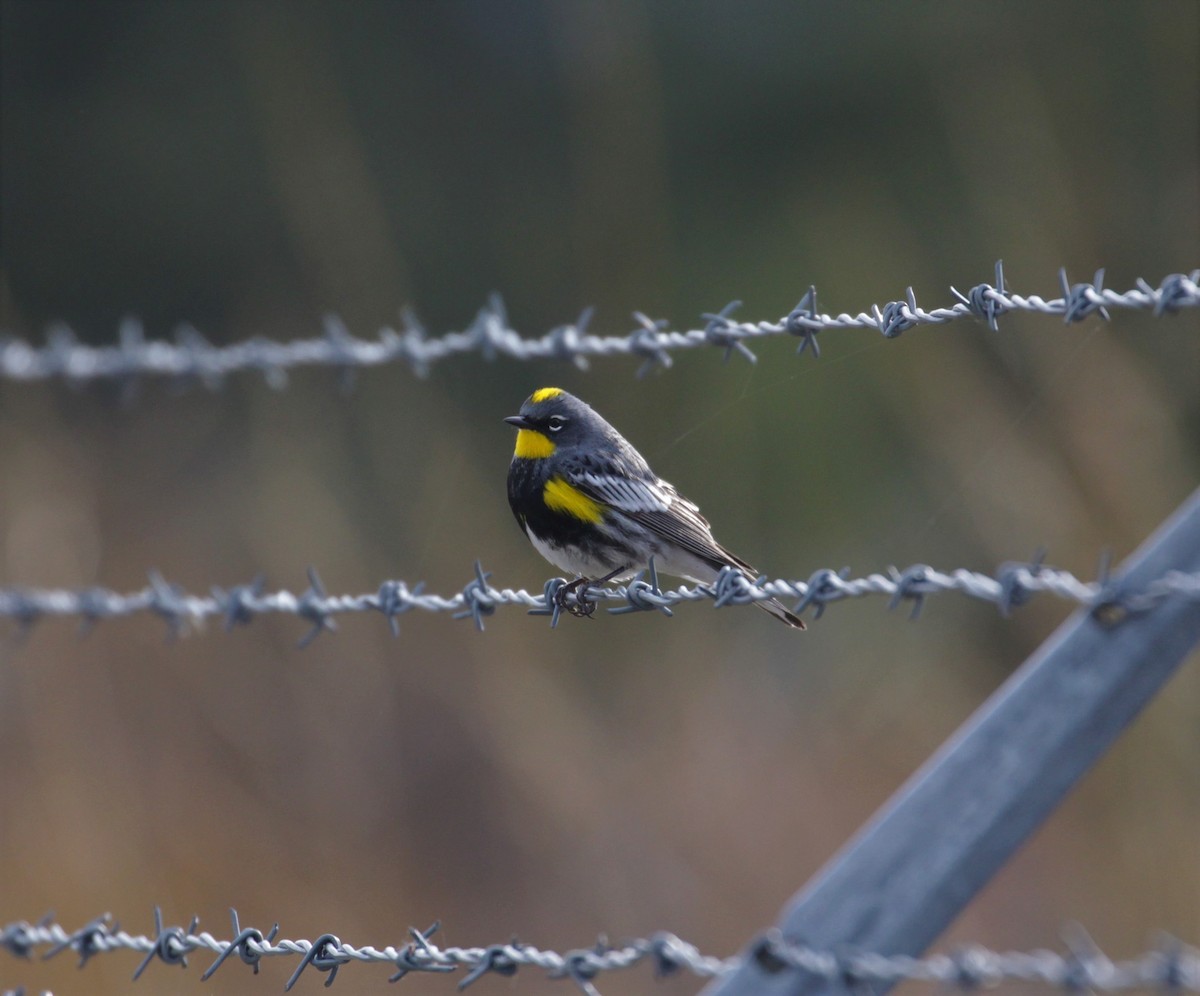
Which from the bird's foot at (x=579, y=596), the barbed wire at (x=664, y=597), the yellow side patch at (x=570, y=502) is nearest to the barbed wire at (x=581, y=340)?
the barbed wire at (x=664, y=597)

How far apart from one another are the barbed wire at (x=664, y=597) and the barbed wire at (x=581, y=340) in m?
0.47

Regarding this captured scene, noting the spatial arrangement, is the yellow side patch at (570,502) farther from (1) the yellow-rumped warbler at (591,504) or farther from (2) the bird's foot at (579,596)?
(2) the bird's foot at (579,596)

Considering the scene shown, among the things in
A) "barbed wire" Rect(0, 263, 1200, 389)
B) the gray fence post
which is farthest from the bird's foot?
the gray fence post

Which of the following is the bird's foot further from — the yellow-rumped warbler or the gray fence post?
the gray fence post

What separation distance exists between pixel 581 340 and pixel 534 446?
5.60 ft

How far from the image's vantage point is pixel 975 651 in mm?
8453

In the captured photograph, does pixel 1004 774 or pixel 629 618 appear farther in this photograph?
pixel 629 618

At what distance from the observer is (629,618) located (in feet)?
28.8

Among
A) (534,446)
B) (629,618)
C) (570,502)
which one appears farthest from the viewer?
(629,618)

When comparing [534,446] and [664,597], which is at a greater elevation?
[534,446]

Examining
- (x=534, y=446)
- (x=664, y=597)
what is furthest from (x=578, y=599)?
(x=664, y=597)

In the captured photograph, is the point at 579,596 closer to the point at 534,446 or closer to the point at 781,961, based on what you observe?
the point at 534,446

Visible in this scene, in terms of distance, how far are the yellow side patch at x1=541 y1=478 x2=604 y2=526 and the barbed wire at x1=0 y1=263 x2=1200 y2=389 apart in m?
1.14

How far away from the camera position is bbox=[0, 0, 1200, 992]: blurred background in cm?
657
